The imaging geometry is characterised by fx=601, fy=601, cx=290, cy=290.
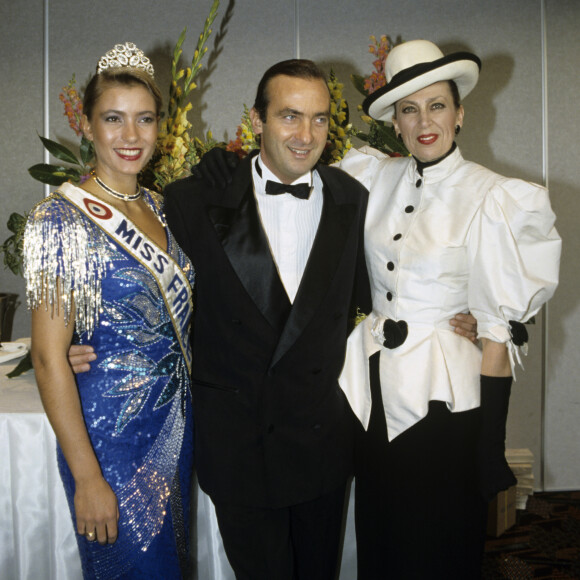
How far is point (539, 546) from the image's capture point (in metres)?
2.44

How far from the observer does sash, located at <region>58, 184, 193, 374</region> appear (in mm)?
1268

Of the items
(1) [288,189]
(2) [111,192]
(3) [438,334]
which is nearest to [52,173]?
(2) [111,192]

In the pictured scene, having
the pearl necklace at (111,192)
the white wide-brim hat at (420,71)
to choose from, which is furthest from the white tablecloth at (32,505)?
the white wide-brim hat at (420,71)

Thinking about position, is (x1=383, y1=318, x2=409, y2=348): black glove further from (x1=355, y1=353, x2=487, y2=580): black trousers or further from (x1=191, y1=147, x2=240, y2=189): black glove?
(x1=191, y1=147, x2=240, y2=189): black glove

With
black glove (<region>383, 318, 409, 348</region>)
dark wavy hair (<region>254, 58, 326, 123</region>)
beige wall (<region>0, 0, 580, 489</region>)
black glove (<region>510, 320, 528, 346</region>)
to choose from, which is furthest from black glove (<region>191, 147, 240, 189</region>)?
beige wall (<region>0, 0, 580, 489</region>)

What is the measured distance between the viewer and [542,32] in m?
2.99

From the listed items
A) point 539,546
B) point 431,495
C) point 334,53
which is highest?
point 334,53

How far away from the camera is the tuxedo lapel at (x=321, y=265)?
133cm

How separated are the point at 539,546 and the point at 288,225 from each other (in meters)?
1.87

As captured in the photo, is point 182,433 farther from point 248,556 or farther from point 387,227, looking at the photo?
point 387,227

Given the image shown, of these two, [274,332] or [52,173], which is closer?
[274,332]

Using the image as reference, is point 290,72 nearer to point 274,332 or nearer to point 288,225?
point 288,225

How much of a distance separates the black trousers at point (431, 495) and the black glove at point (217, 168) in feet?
1.95

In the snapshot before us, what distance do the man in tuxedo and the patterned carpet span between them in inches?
45.9
